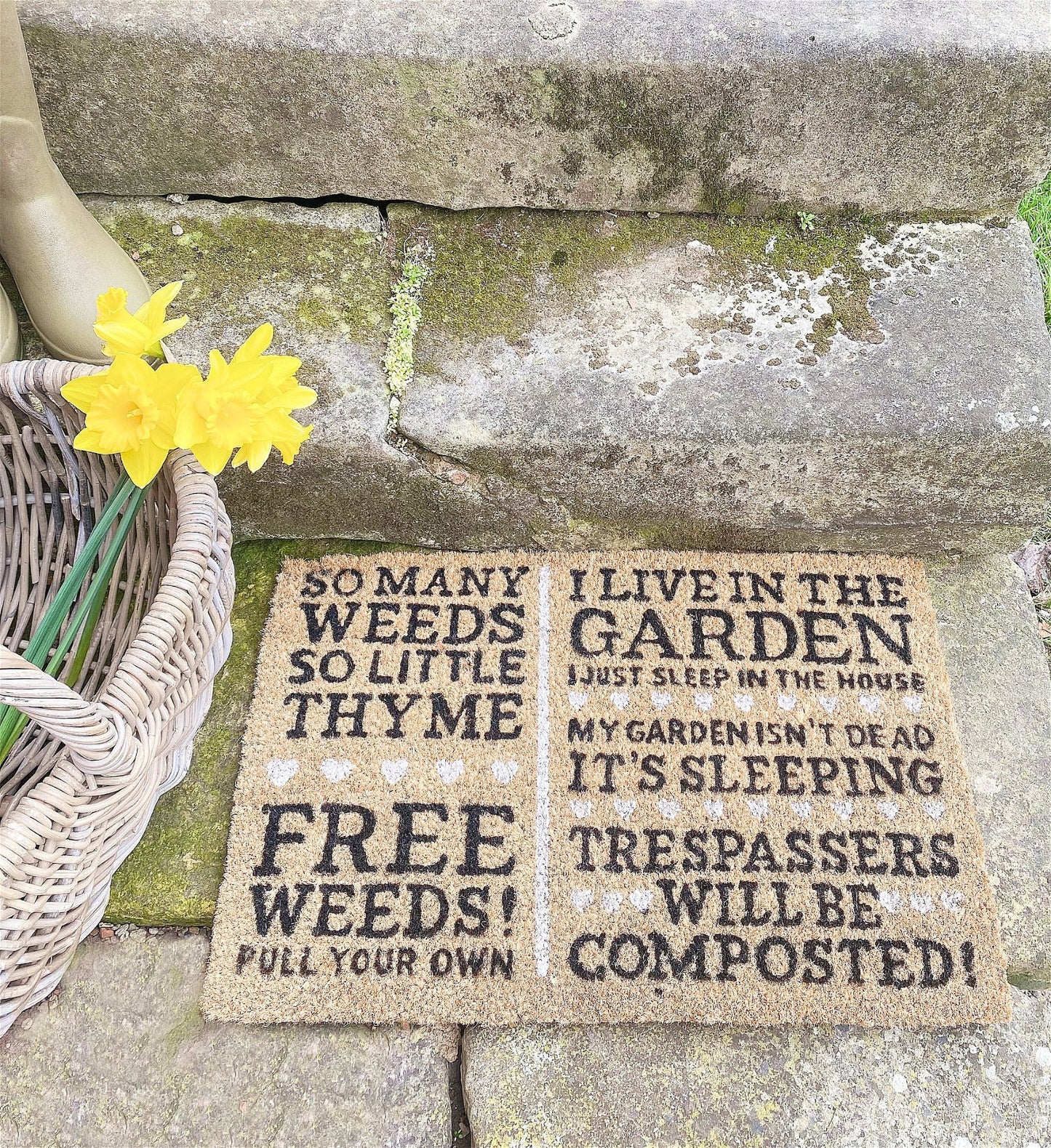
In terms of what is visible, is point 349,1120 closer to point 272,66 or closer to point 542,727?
point 542,727

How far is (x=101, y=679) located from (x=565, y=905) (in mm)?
933

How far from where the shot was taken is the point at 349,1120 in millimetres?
1414

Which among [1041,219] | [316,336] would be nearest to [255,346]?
[316,336]

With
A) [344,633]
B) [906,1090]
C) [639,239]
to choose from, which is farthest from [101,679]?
[906,1090]

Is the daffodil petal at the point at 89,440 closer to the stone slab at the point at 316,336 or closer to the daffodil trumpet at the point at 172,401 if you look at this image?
the daffodil trumpet at the point at 172,401

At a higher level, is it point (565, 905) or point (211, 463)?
point (211, 463)

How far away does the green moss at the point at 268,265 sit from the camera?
179 centimetres

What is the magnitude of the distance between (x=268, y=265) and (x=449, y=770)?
1146mm

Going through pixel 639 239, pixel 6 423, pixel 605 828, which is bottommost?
pixel 605 828

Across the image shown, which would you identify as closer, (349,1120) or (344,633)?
(349,1120)

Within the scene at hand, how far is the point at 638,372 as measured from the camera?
1.71 m

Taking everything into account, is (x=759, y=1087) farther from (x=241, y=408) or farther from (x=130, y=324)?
(x=130, y=324)

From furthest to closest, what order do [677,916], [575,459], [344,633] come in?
[344,633] < [575,459] < [677,916]

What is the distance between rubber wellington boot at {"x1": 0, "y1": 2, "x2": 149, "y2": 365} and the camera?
1483mm
